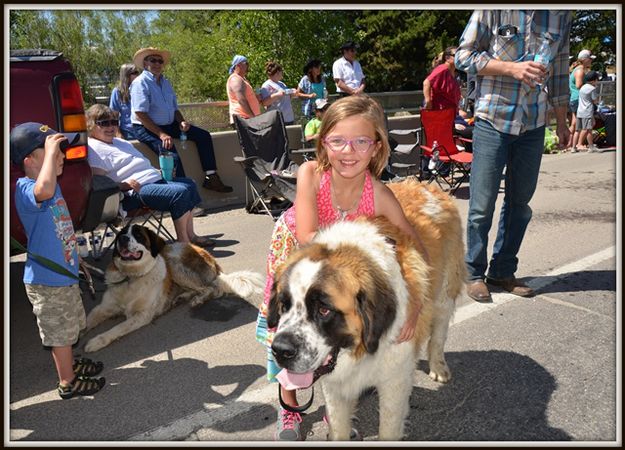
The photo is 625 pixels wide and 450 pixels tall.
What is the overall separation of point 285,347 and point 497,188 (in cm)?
289

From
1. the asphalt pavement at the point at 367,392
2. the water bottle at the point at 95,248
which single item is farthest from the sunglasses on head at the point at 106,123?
the asphalt pavement at the point at 367,392

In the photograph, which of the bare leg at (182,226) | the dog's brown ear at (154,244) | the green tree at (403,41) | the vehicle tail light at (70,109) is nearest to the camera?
the vehicle tail light at (70,109)

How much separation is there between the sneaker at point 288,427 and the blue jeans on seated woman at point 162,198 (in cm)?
326

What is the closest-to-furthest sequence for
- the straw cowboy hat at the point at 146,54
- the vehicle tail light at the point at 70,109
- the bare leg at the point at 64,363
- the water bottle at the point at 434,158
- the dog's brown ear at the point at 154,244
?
1. the bare leg at the point at 64,363
2. the vehicle tail light at the point at 70,109
3. the dog's brown ear at the point at 154,244
4. the straw cowboy hat at the point at 146,54
5. the water bottle at the point at 434,158

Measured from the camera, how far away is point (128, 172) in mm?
5461

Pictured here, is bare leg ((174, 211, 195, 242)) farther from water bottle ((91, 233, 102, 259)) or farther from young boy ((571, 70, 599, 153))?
young boy ((571, 70, 599, 153))

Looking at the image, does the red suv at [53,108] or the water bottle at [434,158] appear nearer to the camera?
the red suv at [53,108]

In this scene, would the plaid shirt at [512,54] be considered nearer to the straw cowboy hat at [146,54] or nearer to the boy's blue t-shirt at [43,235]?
the boy's blue t-shirt at [43,235]

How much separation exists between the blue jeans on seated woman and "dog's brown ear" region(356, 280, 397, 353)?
3690 millimetres

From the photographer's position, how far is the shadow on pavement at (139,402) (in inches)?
111

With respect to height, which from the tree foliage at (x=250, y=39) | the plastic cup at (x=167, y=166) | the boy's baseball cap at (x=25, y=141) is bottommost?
the plastic cup at (x=167, y=166)

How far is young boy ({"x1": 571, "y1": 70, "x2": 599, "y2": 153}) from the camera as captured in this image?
42.2ft

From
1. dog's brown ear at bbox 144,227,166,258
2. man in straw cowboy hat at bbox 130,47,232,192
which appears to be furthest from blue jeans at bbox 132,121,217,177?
dog's brown ear at bbox 144,227,166,258

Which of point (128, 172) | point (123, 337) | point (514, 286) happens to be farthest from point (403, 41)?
point (123, 337)
